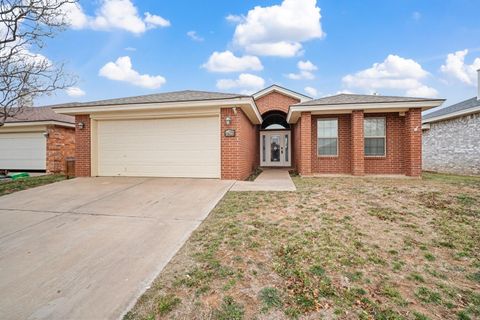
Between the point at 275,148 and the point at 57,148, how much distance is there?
12.7 metres

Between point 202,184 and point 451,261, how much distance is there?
239 inches

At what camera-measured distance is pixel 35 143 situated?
12.2 meters

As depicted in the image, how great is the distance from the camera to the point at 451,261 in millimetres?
2816

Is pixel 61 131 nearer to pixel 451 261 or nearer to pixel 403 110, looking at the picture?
pixel 451 261

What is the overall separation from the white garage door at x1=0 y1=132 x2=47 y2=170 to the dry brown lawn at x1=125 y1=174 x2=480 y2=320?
40.9 feet

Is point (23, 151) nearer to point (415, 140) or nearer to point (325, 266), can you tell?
point (325, 266)

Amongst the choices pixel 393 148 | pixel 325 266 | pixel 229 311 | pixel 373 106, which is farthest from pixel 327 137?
pixel 229 311

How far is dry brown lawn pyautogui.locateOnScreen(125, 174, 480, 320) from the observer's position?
6.63ft

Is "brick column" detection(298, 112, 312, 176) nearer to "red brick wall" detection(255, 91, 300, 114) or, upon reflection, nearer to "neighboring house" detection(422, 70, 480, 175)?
"red brick wall" detection(255, 91, 300, 114)

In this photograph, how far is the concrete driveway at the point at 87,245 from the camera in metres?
2.17

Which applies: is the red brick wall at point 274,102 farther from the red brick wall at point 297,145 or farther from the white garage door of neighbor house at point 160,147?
the white garage door of neighbor house at point 160,147

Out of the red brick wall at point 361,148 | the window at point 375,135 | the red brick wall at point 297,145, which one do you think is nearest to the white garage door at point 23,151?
the red brick wall at point 297,145

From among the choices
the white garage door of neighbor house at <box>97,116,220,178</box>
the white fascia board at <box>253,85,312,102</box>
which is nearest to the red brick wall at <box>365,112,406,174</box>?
the white fascia board at <box>253,85,312,102</box>

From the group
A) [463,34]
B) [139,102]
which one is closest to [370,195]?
[139,102]
